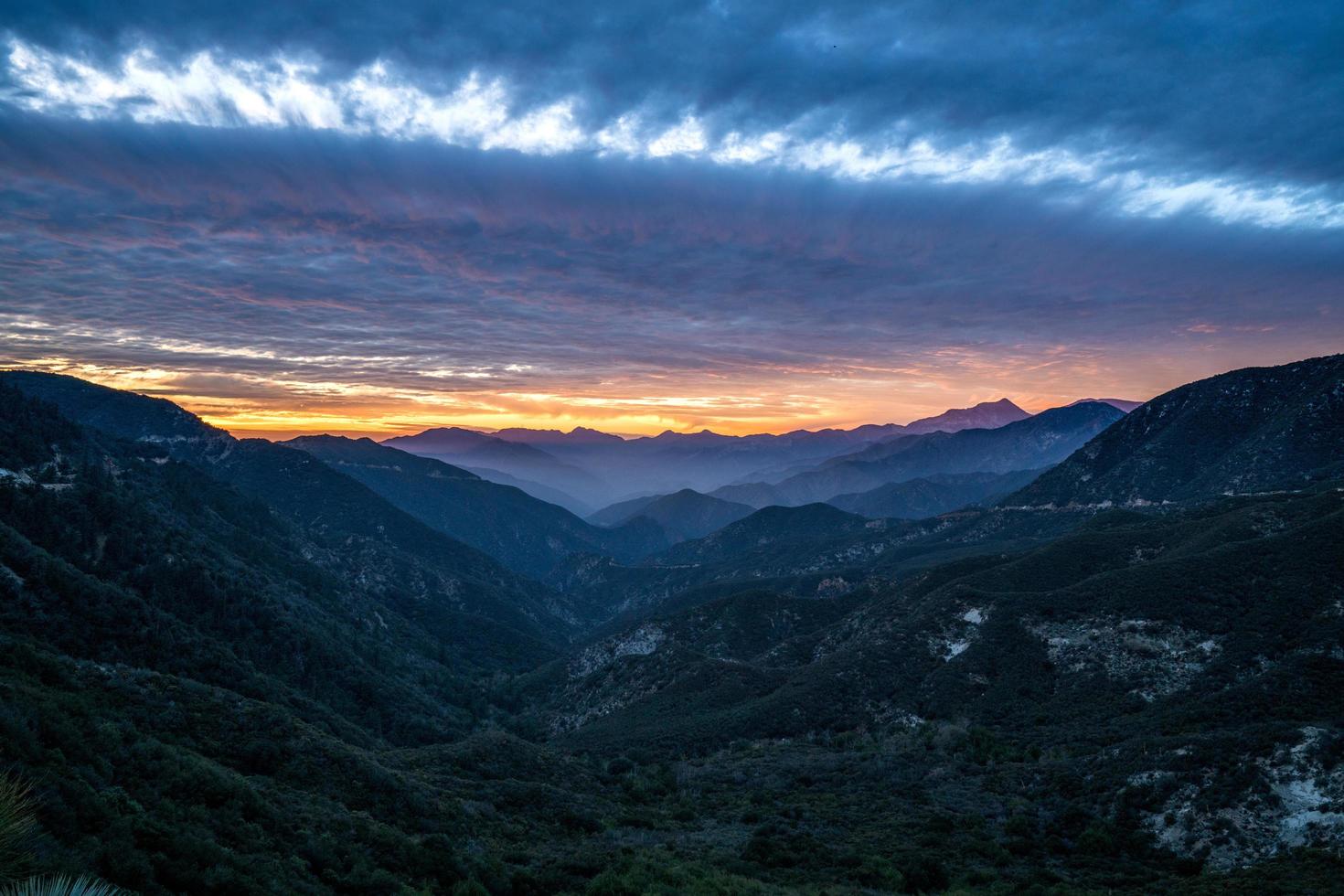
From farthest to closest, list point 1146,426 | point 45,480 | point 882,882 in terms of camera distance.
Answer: point 1146,426, point 45,480, point 882,882

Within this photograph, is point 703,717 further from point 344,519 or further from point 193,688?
point 344,519

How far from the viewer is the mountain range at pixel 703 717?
23.0 m

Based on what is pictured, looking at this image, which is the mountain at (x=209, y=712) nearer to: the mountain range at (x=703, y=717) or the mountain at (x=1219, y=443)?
the mountain range at (x=703, y=717)

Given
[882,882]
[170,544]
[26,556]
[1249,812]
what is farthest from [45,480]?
[1249,812]

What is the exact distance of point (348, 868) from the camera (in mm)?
21547

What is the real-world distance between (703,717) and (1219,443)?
14442cm

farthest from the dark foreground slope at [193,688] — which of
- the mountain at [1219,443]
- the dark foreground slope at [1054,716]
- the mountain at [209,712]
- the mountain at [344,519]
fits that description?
the mountain at [1219,443]

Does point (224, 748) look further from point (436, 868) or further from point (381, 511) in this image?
point (381, 511)

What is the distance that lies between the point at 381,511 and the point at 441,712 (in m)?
121

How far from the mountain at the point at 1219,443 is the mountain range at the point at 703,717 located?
1.31 m

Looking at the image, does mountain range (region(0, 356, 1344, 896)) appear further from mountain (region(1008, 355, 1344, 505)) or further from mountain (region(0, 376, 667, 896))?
mountain (region(1008, 355, 1344, 505))

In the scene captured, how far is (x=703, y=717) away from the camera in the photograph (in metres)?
66.8

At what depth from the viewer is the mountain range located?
2300 centimetres

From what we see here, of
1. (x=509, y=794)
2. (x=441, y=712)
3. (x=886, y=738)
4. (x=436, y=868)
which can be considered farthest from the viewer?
(x=441, y=712)
